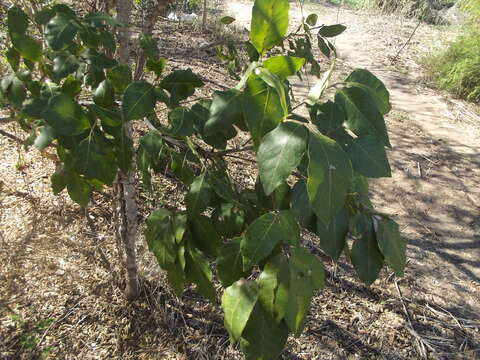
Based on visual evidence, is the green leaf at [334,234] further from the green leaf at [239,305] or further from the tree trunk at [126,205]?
the tree trunk at [126,205]

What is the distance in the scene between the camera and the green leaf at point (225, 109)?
1.96 ft

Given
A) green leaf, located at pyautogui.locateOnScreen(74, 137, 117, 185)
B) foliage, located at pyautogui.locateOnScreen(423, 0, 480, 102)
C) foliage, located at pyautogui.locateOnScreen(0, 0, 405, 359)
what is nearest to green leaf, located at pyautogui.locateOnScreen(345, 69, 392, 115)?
foliage, located at pyautogui.locateOnScreen(0, 0, 405, 359)

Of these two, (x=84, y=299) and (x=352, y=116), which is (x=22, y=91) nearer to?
(x=352, y=116)

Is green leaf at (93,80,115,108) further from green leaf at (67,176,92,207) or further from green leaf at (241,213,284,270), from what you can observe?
green leaf at (241,213,284,270)

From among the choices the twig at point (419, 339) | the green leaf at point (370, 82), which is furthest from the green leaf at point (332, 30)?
the twig at point (419, 339)

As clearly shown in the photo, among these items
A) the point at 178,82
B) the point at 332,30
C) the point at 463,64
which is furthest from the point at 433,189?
the point at 178,82

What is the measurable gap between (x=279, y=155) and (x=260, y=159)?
0.08 feet

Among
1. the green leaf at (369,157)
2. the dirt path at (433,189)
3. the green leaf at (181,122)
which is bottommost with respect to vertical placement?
the dirt path at (433,189)

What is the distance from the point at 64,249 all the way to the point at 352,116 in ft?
6.08

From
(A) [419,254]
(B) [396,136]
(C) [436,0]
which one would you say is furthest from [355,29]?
(A) [419,254]

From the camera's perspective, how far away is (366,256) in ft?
2.09

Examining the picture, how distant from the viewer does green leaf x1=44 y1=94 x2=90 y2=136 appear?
627 millimetres

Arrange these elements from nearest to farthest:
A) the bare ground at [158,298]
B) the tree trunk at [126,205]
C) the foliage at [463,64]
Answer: the tree trunk at [126,205]
the bare ground at [158,298]
the foliage at [463,64]

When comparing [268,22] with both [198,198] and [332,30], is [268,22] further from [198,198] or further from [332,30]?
[332,30]
